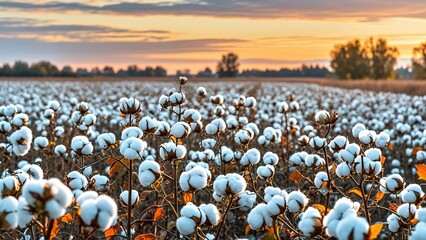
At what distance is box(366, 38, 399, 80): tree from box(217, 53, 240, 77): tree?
106 ft

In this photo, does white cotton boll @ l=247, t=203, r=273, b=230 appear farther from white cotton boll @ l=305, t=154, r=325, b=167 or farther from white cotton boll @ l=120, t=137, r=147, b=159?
white cotton boll @ l=305, t=154, r=325, b=167

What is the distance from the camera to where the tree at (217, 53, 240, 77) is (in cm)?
13012

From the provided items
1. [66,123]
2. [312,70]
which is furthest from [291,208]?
[312,70]

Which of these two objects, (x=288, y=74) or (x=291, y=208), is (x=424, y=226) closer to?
(x=291, y=208)

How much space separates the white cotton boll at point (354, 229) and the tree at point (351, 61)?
4179 inches

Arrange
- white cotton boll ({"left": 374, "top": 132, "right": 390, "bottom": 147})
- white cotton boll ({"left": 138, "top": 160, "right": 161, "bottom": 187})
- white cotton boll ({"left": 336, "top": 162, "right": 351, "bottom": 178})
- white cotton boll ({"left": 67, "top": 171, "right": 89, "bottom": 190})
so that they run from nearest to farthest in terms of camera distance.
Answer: white cotton boll ({"left": 138, "top": 160, "right": 161, "bottom": 187}), white cotton boll ({"left": 336, "top": 162, "right": 351, "bottom": 178}), white cotton boll ({"left": 67, "top": 171, "right": 89, "bottom": 190}), white cotton boll ({"left": 374, "top": 132, "right": 390, "bottom": 147})

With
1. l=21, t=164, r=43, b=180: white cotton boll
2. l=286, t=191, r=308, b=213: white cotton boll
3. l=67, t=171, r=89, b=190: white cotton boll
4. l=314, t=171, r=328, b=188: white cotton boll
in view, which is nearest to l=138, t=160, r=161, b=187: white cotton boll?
l=21, t=164, r=43, b=180: white cotton boll

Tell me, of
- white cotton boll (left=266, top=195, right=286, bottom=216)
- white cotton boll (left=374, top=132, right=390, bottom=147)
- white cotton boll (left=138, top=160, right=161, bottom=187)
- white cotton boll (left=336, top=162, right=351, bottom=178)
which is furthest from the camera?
white cotton boll (left=374, top=132, right=390, bottom=147)

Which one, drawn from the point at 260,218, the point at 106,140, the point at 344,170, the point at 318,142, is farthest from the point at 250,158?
the point at 260,218

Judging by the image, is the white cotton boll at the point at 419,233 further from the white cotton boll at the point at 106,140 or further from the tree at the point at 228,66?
the tree at the point at 228,66

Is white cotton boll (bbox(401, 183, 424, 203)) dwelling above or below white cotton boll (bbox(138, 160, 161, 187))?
below

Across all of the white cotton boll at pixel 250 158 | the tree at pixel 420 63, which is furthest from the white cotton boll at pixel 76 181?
the tree at pixel 420 63

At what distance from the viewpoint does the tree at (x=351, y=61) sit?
107 metres

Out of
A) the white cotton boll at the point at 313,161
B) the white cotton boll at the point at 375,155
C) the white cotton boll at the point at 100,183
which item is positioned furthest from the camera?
the white cotton boll at the point at 313,161
